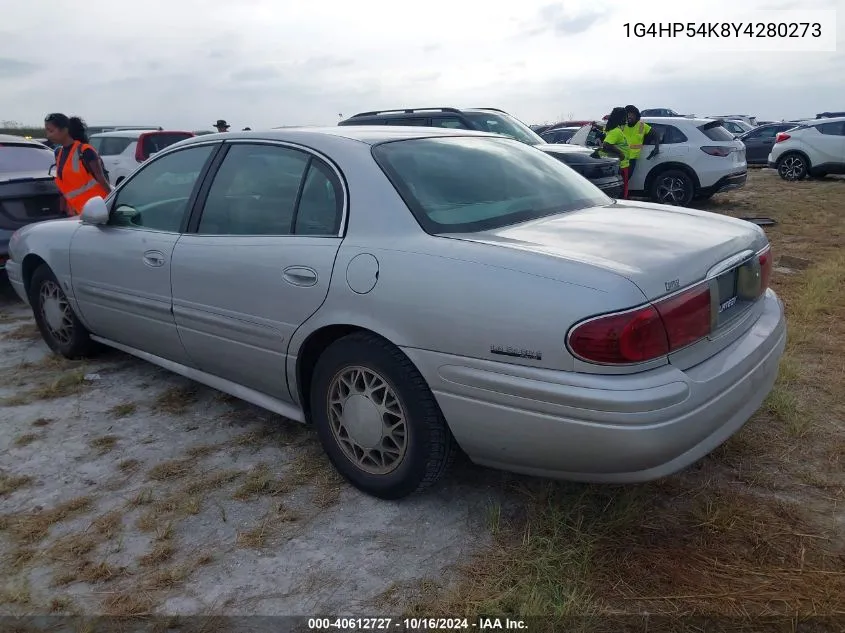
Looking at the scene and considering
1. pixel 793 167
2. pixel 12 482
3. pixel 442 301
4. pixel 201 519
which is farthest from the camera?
pixel 793 167

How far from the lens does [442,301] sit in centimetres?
242

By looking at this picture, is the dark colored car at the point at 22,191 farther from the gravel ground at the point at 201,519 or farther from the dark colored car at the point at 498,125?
the dark colored car at the point at 498,125

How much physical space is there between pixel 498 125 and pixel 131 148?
6914 millimetres

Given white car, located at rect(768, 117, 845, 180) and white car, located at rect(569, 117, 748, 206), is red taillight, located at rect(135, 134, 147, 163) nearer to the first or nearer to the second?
white car, located at rect(569, 117, 748, 206)

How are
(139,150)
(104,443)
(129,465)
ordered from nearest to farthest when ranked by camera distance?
(129,465), (104,443), (139,150)

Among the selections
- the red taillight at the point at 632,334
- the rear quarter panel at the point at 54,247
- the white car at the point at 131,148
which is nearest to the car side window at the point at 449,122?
the white car at the point at 131,148

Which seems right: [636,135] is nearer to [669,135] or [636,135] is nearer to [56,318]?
[669,135]

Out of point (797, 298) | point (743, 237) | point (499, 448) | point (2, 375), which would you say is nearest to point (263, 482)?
point (499, 448)

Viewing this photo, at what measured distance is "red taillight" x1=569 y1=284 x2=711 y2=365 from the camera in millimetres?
2148

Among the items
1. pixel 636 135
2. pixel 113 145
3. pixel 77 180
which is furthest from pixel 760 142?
pixel 77 180

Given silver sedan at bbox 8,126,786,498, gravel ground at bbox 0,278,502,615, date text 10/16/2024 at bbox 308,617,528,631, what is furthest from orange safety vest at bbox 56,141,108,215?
date text 10/16/2024 at bbox 308,617,528,631

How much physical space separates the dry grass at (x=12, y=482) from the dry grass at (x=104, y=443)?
0.33 m

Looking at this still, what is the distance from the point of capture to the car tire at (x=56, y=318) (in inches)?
179

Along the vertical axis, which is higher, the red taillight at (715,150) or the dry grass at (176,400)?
the red taillight at (715,150)
